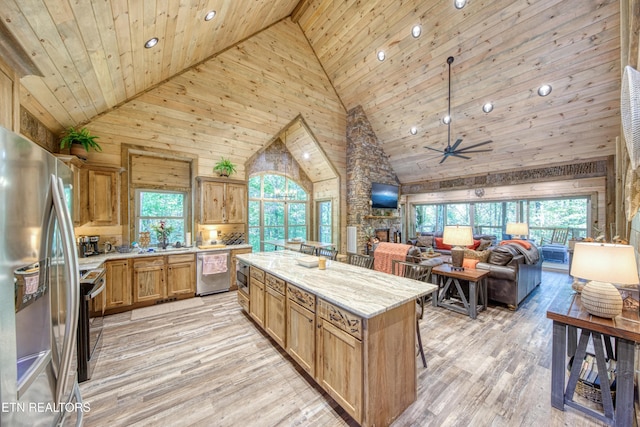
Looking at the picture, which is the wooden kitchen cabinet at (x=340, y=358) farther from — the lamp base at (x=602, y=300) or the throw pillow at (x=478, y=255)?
the throw pillow at (x=478, y=255)

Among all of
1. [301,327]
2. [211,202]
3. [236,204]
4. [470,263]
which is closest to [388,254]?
[470,263]

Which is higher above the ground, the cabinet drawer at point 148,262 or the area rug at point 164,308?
the cabinet drawer at point 148,262

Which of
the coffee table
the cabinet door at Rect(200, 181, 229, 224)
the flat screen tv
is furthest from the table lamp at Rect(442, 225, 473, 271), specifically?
the cabinet door at Rect(200, 181, 229, 224)

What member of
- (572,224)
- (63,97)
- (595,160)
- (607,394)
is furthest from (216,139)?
(572,224)

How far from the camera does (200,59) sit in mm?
4566

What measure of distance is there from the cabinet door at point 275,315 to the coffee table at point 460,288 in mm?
2851

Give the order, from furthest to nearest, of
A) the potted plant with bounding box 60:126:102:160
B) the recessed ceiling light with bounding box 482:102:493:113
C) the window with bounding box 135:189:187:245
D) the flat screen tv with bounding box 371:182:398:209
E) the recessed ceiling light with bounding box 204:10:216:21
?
the flat screen tv with bounding box 371:182:398:209 → the recessed ceiling light with bounding box 482:102:493:113 → the window with bounding box 135:189:187:245 → the potted plant with bounding box 60:126:102:160 → the recessed ceiling light with bounding box 204:10:216:21

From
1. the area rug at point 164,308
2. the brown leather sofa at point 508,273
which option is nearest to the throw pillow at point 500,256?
the brown leather sofa at point 508,273

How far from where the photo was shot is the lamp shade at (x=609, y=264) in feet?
5.71

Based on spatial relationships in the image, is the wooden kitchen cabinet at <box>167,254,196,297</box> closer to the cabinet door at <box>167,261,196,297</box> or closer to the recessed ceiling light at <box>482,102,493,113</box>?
the cabinet door at <box>167,261,196,297</box>

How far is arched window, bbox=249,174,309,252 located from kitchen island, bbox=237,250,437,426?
4.90m

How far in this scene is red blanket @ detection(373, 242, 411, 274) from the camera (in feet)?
15.0

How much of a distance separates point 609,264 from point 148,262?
5475mm

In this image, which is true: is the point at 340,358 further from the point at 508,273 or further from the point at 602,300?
the point at 508,273
